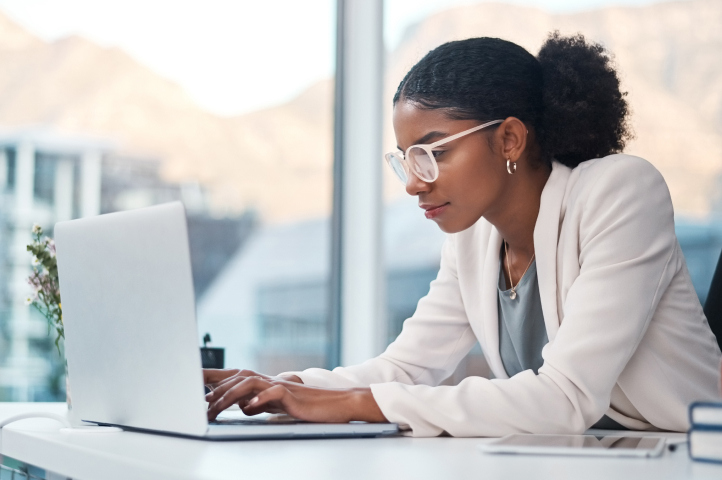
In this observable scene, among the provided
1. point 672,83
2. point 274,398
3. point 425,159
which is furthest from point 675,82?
point 274,398

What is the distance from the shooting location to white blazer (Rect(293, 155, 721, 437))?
106 centimetres

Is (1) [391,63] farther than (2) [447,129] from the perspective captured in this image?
Yes

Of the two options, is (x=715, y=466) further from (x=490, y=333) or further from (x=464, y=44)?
(x=464, y=44)

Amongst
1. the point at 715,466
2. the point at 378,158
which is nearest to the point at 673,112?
the point at 378,158

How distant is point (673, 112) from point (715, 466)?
221 cm

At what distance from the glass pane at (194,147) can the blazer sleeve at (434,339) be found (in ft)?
4.65

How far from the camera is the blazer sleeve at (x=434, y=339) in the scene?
166cm

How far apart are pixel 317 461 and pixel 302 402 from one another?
1.01 feet

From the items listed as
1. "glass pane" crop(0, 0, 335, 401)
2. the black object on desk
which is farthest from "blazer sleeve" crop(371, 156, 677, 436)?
"glass pane" crop(0, 0, 335, 401)

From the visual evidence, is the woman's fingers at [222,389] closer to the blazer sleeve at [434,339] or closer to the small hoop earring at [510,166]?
the blazer sleeve at [434,339]

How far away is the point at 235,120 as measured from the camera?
326 cm

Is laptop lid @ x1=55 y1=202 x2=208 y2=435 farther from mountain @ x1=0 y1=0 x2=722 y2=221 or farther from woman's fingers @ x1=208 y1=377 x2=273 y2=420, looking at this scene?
mountain @ x1=0 y1=0 x2=722 y2=221

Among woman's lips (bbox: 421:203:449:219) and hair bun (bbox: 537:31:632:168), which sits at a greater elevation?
hair bun (bbox: 537:31:632:168)

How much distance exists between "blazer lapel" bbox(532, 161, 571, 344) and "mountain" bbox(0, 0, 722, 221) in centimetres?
121
